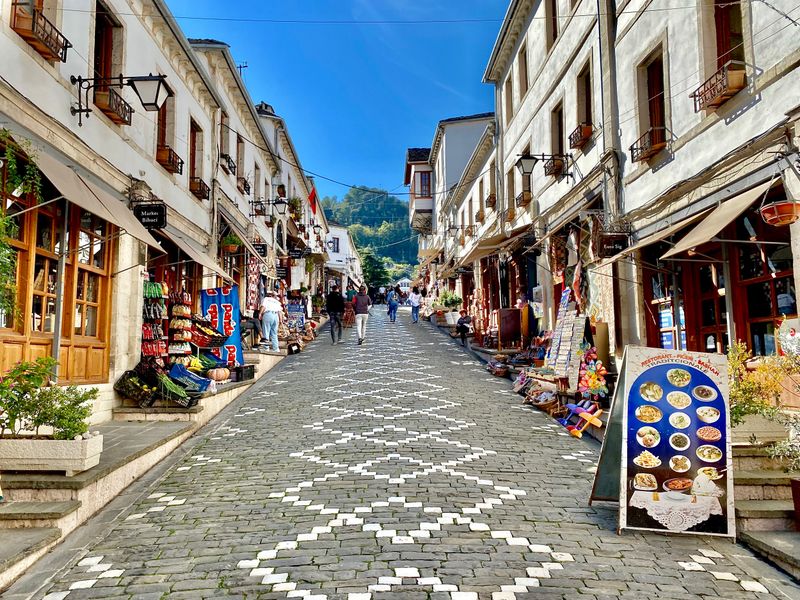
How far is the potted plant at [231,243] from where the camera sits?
537 inches

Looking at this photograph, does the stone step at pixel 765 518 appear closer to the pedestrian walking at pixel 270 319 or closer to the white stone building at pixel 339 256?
the pedestrian walking at pixel 270 319

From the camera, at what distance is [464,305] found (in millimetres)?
26844

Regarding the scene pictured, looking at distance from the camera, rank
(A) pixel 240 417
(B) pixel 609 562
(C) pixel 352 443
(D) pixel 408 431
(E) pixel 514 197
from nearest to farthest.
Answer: (B) pixel 609 562 < (C) pixel 352 443 < (D) pixel 408 431 < (A) pixel 240 417 < (E) pixel 514 197

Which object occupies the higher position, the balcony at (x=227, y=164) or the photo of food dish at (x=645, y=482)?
the balcony at (x=227, y=164)

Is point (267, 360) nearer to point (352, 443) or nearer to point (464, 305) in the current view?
point (352, 443)

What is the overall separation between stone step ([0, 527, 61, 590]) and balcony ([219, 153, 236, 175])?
447 inches

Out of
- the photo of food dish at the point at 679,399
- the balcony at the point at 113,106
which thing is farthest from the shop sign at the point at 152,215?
the photo of food dish at the point at 679,399

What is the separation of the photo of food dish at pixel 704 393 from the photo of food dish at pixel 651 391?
0.27m

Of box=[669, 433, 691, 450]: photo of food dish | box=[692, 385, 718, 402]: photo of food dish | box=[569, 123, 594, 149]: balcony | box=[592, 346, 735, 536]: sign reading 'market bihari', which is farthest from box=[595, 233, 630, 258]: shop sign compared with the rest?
box=[669, 433, 691, 450]: photo of food dish

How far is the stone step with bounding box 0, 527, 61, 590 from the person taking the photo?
3.59 m

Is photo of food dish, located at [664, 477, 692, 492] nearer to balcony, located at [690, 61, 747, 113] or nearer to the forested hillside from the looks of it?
balcony, located at [690, 61, 747, 113]

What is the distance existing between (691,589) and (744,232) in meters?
5.28

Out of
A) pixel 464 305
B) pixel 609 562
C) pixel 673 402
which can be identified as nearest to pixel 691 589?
pixel 609 562

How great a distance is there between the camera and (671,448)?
4.51m
